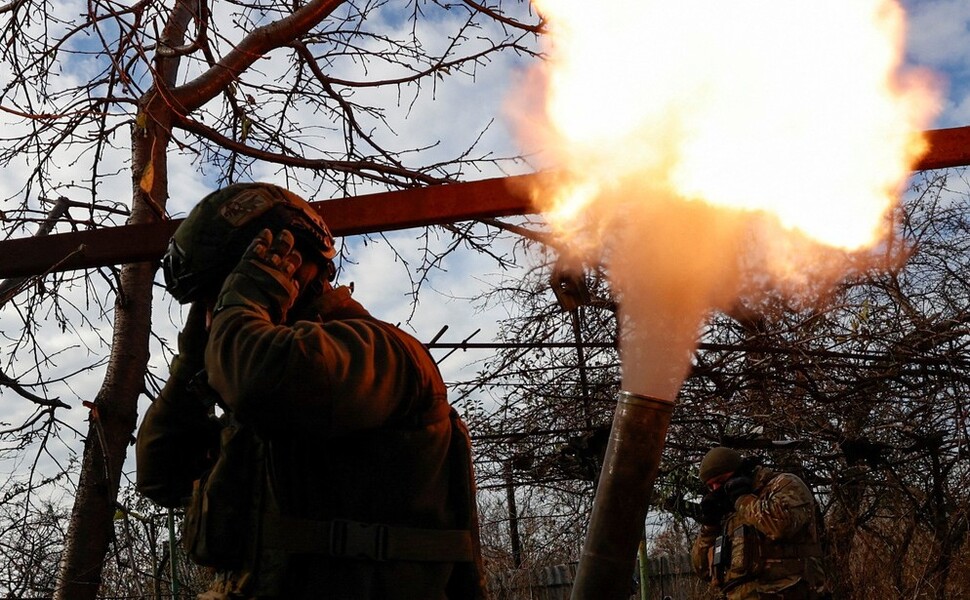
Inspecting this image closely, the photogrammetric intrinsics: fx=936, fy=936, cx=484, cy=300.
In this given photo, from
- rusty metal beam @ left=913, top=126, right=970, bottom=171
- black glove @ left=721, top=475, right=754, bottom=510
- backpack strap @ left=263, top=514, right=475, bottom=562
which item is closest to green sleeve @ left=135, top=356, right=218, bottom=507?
backpack strap @ left=263, top=514, right=475, bottom=562

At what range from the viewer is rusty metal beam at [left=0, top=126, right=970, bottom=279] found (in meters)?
3.80

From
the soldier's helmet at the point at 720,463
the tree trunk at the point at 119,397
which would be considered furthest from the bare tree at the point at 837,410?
the tree trunk at the point at 119,397

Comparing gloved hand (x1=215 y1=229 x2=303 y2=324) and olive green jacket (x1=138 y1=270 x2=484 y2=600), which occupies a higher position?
gloved hand (x1=215 y1=229 x2=303 y2=324)

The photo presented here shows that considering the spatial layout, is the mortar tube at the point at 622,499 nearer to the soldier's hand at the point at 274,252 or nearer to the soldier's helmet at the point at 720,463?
the soldier's hand at the point at 274,252

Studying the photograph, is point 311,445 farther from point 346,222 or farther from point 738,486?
point 738,486

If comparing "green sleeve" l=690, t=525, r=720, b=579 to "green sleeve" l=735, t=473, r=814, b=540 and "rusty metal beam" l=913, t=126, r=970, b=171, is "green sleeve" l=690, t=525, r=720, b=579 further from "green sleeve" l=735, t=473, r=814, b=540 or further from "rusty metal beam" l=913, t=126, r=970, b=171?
"rusty metal beam" l=913, t=126, r=970, b=171

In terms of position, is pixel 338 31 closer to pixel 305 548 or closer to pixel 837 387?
pixel 305 548

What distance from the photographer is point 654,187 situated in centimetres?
442

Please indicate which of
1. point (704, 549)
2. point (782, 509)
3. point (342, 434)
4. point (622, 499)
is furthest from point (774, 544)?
point (342, 434)

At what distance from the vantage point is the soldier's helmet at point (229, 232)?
2.42 meters

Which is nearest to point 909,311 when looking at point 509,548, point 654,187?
point 654,187

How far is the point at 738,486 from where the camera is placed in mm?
7066

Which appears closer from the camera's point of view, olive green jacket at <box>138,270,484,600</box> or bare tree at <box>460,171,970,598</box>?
olive green jacket at <box>138,270,484,600</box>

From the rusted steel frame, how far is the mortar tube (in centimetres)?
107
